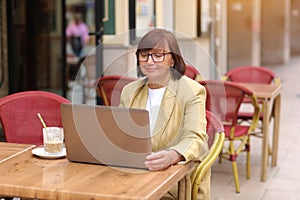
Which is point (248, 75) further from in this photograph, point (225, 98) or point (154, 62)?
point (154, 62)

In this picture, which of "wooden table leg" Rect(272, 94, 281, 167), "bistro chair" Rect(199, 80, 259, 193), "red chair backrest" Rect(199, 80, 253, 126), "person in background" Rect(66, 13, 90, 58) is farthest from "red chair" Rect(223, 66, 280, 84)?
"person in background" Rect(66, 13, 90, 58)

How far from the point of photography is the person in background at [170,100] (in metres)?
2.72

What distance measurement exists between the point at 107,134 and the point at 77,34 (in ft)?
21.4

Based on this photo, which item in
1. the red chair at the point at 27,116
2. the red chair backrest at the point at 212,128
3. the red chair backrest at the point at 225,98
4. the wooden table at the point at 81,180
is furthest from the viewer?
the red chair backrest at the point at 225,98

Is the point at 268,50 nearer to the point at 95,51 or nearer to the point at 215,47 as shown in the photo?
the point at 215,47

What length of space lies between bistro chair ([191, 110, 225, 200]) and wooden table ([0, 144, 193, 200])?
15 centimetres

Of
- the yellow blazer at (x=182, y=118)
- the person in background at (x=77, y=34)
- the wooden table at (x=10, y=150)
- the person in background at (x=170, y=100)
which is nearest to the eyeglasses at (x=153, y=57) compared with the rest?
the person in background at (x=170, y=100)

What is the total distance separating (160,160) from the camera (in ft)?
7.89

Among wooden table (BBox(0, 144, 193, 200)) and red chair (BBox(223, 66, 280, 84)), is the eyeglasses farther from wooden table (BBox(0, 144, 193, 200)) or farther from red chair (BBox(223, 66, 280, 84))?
red chair (BBox(223, 66, 280, 84))

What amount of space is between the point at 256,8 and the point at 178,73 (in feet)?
36.8

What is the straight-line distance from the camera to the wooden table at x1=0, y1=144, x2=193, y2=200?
2.14m

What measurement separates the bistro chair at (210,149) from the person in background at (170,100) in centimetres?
4

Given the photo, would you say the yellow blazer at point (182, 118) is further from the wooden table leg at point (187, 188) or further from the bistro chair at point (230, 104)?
the bistro chair at point (230, 104)

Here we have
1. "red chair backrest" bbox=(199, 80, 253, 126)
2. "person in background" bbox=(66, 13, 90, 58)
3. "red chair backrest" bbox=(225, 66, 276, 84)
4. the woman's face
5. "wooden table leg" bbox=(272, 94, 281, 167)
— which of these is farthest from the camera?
"person in background" bbox=(66, 13, 90, 58)
